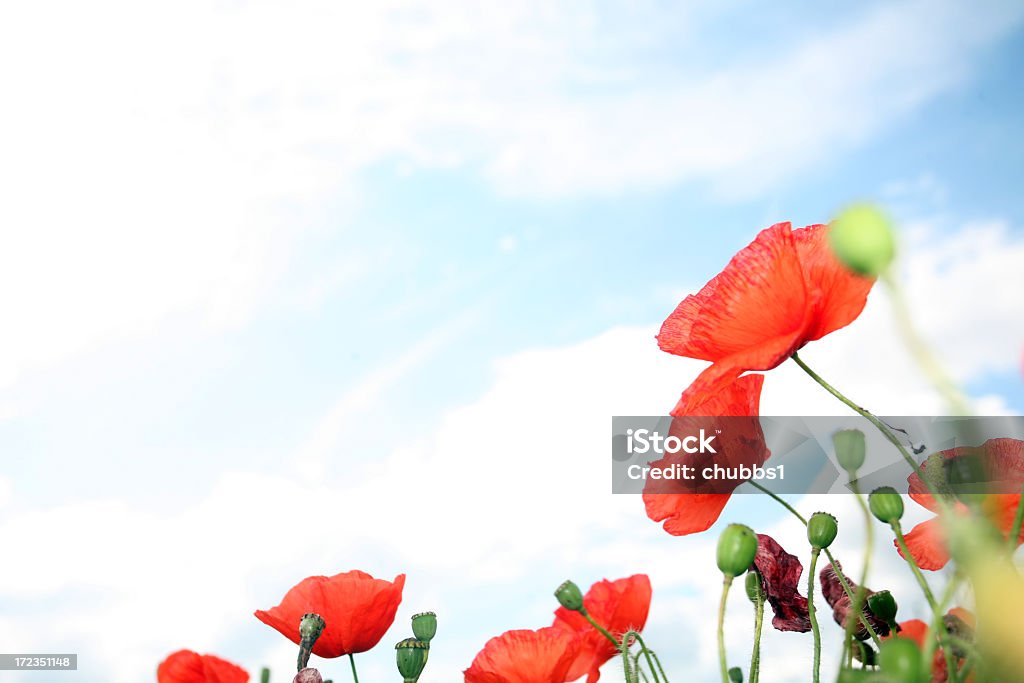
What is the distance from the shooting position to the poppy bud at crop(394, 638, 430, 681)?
796 millimetres

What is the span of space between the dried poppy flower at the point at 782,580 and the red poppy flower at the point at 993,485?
10 cm

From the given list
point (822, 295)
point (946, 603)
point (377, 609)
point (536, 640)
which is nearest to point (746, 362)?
point (822, 295)

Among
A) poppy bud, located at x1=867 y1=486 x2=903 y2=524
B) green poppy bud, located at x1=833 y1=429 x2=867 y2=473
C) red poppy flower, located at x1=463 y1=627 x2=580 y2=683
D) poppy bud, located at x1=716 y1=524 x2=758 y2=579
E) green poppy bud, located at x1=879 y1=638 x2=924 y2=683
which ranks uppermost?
green poppy bud, located at x1=833 y1=429 x2=867 y2=473

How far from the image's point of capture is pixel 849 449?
644mm

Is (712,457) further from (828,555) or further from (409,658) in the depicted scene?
(409,658)

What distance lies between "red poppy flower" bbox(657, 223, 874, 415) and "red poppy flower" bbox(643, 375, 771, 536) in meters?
0.07

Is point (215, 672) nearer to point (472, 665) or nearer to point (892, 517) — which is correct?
point (472, 665)

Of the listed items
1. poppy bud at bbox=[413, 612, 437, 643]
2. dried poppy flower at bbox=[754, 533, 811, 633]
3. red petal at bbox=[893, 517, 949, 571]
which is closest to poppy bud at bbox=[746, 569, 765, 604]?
dried poppy flower at bbox=[754, 533, 811, 633]

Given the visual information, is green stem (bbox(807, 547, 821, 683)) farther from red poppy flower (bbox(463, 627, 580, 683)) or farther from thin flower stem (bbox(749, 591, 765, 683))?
red poppy flower (bbox(463, 627, 580, 683))

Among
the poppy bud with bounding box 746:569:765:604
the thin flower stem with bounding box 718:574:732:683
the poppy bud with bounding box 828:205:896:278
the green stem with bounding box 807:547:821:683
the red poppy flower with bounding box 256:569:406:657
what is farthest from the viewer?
the red poppy flower with bounding box 256:569:406:657

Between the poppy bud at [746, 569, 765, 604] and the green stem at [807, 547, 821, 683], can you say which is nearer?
the green stem at [807, 547, 821, 683]

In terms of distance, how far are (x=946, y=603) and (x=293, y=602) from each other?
628 millimetres

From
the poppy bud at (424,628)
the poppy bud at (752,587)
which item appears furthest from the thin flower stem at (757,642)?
the poppy bud at (424,628)

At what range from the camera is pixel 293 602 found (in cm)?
89
